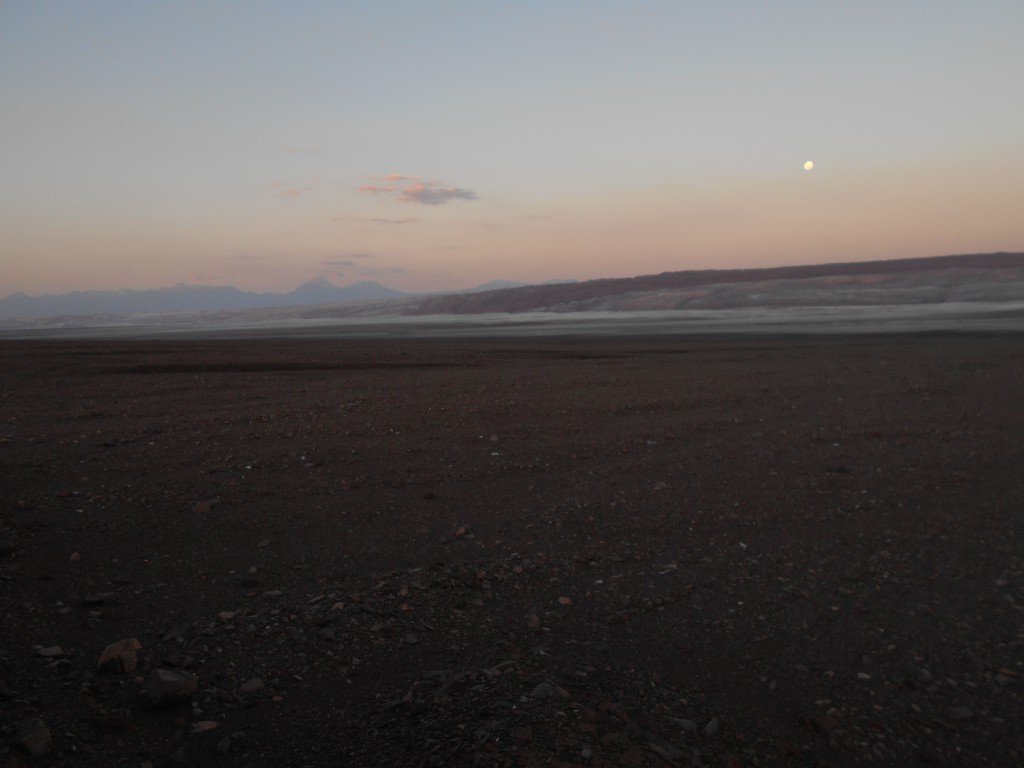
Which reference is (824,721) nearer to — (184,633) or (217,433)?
(184,633)

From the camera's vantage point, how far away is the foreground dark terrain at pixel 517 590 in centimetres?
344

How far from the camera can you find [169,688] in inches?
144

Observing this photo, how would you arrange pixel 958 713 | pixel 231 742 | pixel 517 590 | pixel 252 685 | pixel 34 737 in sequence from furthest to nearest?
pixel 517 590 < pixel 252 685 < pixel 958 713 < pixel 231 742 < pixel 34 737

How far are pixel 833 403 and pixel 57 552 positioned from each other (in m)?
11.4

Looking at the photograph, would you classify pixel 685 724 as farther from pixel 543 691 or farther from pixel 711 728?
pixel 543 691

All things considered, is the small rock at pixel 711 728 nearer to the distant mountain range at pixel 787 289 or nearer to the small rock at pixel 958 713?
the small rock at pixel 958 713

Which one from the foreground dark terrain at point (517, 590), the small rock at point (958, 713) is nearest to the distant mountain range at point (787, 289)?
the foreground dark terrain at point (517, 590)

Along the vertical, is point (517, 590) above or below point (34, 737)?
below

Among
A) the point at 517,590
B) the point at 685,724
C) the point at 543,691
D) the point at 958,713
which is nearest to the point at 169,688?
the point at 543,691

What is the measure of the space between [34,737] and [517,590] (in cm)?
289

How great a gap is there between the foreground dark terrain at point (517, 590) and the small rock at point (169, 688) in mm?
15

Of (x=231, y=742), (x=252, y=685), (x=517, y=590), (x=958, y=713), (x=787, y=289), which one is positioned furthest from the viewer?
(x=787, y=289)

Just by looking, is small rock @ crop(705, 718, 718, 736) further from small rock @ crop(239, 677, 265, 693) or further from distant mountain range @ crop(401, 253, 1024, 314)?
distant mountain range @ crop(401, 253, 1024, 314)

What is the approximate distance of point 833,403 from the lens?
1252 centimetres
